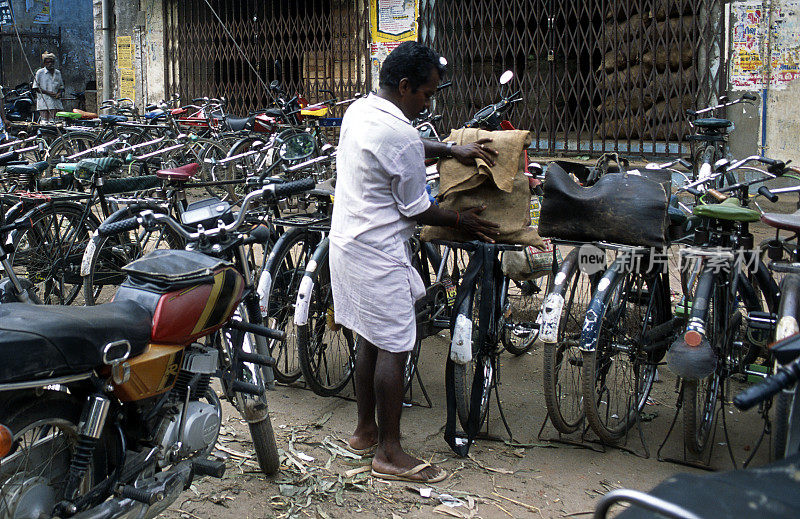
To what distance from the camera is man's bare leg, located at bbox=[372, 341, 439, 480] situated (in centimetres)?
338

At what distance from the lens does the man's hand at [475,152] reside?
3.52 metres

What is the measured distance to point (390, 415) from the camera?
3406 millimetres

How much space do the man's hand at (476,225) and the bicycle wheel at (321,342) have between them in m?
0.90

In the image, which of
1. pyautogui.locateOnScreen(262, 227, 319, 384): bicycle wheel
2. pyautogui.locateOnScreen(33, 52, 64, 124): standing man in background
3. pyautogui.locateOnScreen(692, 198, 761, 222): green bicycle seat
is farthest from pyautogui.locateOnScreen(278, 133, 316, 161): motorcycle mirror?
pyautogui.locateOnScreen(33, 52, 64, 124): standing man in background

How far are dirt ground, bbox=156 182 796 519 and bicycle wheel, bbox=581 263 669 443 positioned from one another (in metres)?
0.16

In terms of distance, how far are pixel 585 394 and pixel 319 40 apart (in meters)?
10.3

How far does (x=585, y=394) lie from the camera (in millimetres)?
3445

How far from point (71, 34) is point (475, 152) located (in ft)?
65.1

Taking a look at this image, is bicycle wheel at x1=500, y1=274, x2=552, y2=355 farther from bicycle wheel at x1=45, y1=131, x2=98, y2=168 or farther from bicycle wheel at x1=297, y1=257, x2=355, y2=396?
bicycle wheel at x1=45, y1=131, x2=98, y2=168

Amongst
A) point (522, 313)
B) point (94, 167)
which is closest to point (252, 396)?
point (522, 313)

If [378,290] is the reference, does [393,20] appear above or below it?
above

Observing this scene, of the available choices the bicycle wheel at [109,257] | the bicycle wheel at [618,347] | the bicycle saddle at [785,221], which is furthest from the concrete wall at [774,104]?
the bicycle wheel at [109,257]

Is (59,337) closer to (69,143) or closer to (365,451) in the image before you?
(365,451)

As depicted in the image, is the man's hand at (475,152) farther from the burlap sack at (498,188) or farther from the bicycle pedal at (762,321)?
the bicycle pedal at (762,321)
